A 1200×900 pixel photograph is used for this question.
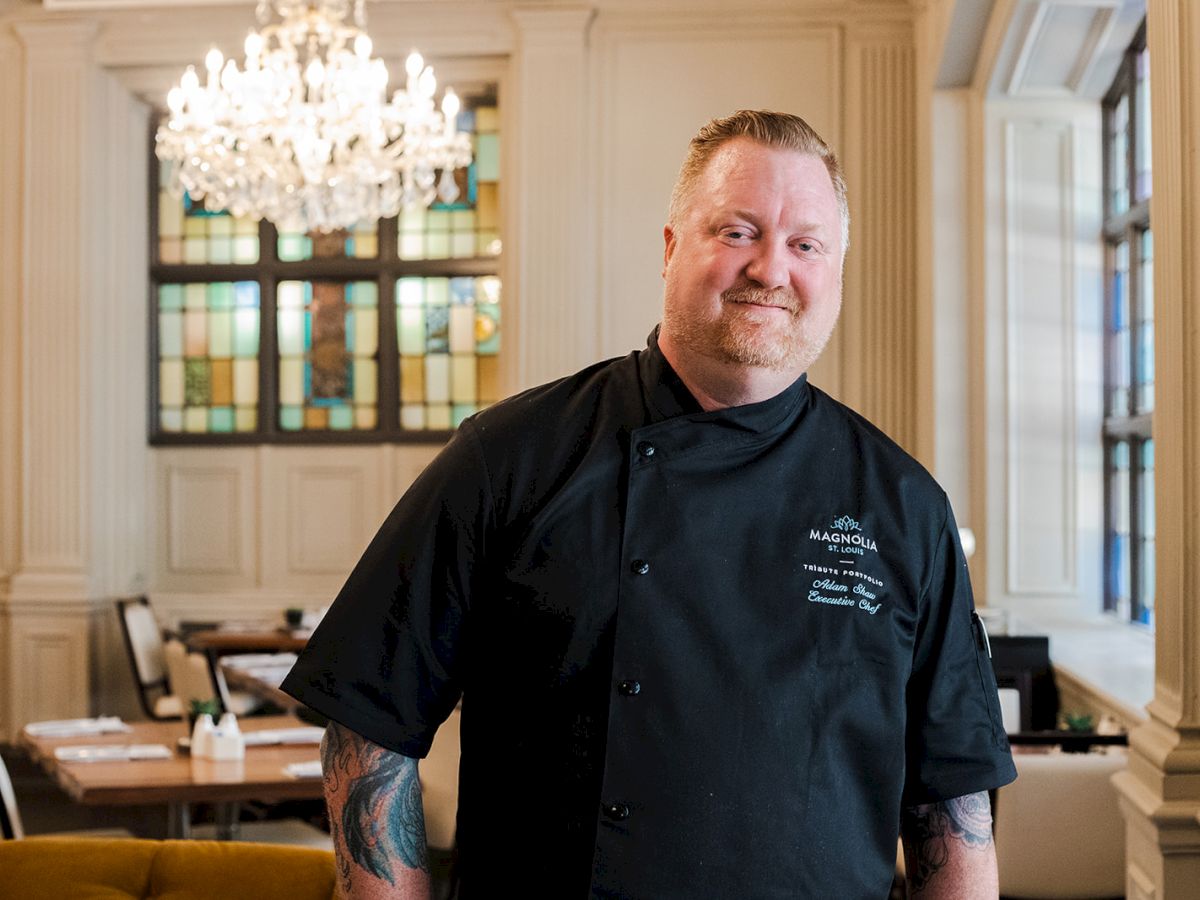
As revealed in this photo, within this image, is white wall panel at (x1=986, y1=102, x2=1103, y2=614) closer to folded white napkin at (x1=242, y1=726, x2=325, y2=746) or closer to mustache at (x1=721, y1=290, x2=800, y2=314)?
folded white napkin at (x1=242, y1=726, x2=325, y2=746)

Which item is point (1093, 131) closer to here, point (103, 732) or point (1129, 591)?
point (1129, 591)

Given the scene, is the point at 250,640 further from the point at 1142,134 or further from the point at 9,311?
the point at 1142,134

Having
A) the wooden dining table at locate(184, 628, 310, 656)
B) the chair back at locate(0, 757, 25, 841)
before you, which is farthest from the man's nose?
the wooden dining table at locate(184, 628, 310, 656)

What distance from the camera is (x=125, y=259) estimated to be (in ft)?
27.6

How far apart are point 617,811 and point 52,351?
7427 mm

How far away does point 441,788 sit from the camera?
4.33m

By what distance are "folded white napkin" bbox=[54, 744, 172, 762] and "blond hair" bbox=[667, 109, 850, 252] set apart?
3.82 m

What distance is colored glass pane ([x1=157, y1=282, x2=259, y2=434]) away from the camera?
866cm

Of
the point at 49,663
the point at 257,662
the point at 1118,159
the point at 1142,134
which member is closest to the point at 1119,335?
the point at 1118,159

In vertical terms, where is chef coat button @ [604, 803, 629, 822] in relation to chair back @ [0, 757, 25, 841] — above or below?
above

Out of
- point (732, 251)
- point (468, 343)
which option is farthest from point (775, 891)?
point (468, 343)

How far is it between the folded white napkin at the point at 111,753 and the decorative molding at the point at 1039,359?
3.66 meters

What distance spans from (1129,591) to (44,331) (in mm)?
5920

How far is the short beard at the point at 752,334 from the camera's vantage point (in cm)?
152
